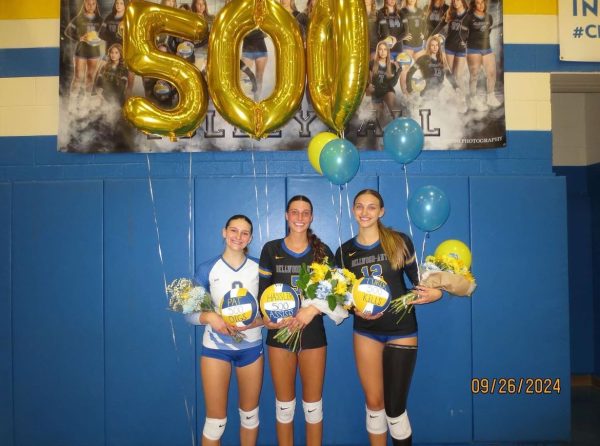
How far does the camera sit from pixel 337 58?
2.23m

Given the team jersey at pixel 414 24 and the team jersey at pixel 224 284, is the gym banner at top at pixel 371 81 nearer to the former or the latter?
the team jersey at pixel 414 24

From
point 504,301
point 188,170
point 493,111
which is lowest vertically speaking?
point 504,301

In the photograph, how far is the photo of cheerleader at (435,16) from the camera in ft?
9.89

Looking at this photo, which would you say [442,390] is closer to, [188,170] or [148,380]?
[148,380]

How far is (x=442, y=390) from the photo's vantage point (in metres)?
2.79

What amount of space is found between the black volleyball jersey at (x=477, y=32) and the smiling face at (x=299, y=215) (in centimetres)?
182

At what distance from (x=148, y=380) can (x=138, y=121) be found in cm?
166

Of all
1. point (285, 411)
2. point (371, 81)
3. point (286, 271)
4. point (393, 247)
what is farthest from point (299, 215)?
point (371, 81)

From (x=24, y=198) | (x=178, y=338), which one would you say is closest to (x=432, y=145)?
(x=178, y=338)

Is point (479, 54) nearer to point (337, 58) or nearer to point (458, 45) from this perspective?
point (458, 45)

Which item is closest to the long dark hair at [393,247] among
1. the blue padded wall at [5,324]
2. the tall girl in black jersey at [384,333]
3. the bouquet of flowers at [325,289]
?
the tall girl in black jersey at [384,333]
